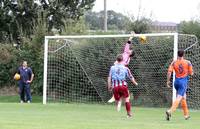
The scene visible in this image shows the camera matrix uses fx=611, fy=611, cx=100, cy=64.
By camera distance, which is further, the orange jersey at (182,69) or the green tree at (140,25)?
the green tree at (140,25)

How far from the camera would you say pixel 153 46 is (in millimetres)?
26969

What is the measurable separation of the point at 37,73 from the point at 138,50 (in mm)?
7224

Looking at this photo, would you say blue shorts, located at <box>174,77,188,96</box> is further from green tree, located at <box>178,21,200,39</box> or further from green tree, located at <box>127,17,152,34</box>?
green tree, located at <box>127,17,152,34</box>

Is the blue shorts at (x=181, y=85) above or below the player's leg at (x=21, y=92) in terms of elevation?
above

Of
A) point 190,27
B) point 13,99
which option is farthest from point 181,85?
point 13,99

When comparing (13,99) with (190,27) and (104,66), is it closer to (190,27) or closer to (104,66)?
(104,66)

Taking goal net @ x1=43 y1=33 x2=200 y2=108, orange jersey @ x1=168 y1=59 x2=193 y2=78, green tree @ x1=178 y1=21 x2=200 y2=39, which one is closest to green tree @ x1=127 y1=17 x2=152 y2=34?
green tree @ x1=178 y1=21 x2=200 y2=39

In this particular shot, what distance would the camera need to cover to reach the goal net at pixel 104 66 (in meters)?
26.0

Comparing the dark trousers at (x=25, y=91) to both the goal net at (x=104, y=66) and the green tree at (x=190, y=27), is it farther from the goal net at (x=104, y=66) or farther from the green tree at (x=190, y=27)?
the green tree at (x=190, y=27)

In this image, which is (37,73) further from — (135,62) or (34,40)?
(135,62)

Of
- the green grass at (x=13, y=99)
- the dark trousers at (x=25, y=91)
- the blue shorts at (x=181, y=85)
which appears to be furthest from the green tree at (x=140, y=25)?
the blue shorts at (x=181, y=85)

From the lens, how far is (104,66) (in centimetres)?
2811

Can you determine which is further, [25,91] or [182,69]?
[25,91]

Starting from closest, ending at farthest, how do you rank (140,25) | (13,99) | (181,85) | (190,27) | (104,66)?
(181,85) → (104,66) → (190,27) → (140,25) → (13,99)
